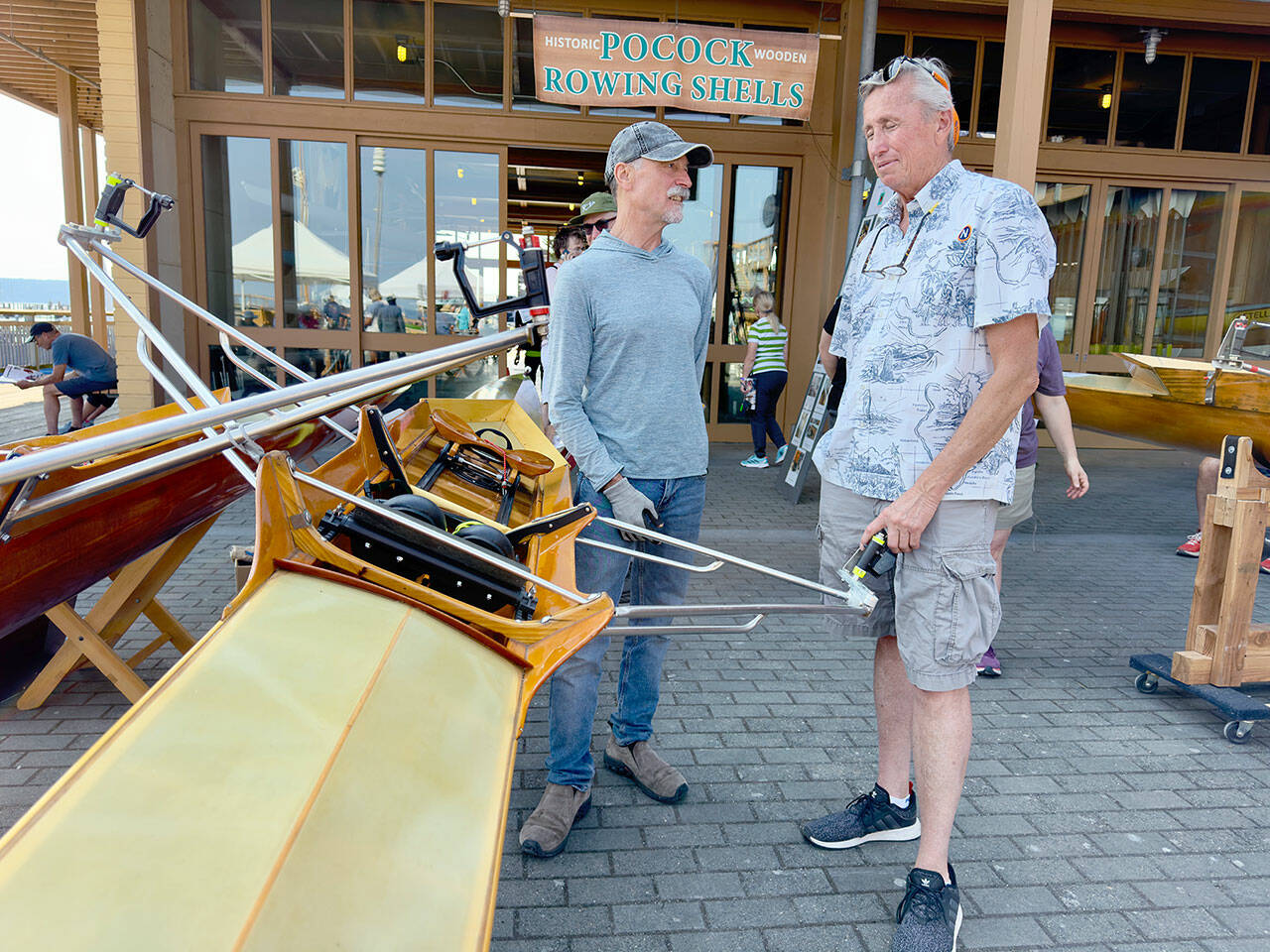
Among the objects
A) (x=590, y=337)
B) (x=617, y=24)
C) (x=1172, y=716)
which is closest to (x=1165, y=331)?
(x=617, y=24)

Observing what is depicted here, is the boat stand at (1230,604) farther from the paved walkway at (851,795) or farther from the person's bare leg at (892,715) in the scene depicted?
the person's bare leg at (892,715)

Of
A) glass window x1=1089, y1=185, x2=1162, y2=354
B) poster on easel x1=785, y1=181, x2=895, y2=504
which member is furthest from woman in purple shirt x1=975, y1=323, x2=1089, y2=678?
glass window x1=1089, y1=185, x2=1162, y2=354

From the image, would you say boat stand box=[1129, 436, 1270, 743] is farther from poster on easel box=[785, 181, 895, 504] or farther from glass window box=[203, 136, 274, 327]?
glass window box=[203, 136, 274, 327]

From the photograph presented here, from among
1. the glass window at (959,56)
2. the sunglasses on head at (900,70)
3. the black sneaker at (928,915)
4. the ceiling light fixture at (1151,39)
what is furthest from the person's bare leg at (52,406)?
the ceiling light fixture at (1151,39)

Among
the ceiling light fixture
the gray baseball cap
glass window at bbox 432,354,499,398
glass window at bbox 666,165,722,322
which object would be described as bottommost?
glass window at bbox 432,354,499,398

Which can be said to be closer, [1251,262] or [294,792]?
[294,792]

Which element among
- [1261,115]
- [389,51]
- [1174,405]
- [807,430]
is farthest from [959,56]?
[1174,405]

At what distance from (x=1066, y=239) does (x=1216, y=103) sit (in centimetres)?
225

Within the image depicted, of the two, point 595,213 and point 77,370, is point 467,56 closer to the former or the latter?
point 77,370

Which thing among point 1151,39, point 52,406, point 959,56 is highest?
point 1151,39

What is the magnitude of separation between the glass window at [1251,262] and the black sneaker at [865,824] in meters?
10.4

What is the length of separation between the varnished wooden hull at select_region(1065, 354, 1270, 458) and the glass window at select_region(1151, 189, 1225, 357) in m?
6.41

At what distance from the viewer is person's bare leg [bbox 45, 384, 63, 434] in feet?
26.2

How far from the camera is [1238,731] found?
10.7 ft
